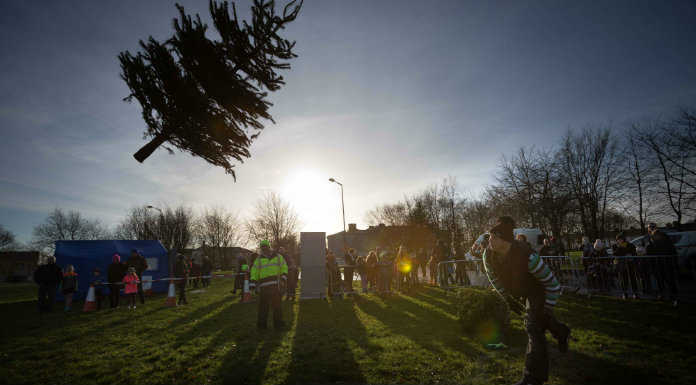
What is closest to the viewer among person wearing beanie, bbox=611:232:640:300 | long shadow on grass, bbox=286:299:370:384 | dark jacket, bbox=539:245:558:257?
long shadow on grass, bbox=286:299:370:384

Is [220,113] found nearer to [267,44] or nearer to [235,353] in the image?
[267,44]

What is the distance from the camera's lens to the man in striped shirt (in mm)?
3570

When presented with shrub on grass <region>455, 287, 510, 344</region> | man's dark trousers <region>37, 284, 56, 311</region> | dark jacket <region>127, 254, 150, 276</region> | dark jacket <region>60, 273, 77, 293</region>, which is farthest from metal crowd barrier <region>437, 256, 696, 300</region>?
man's dark trousers <region>37, 284, 56, 311</region>

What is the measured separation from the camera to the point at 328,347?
6.04 metres

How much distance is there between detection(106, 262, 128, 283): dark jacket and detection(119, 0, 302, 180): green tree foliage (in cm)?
1183

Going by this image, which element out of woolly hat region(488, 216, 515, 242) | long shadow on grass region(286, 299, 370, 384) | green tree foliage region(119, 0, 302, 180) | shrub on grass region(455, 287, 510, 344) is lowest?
long shadow on grass region(286, 299, 370, 384)

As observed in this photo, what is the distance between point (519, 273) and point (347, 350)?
3.52 m

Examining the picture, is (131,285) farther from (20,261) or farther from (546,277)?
(20,261)

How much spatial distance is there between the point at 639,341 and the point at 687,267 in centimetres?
537

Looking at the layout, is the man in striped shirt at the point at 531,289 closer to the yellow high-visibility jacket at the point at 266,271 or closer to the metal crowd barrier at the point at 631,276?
the yellow high-visibility jacket at the point at 266,271

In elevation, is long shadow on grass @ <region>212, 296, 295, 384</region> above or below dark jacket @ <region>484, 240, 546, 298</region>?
below

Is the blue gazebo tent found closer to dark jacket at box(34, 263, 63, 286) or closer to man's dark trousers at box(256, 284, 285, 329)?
dark jacket at box(34, 263, 63, 286)

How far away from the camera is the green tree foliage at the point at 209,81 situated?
361 centimetres

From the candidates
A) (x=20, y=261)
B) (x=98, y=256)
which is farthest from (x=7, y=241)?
(x=98, y=256)
